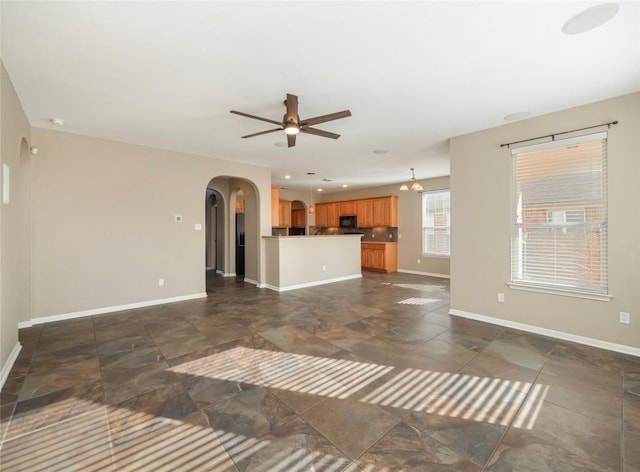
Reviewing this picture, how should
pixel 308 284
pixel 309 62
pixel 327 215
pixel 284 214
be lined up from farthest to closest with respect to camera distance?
pixel 327 215 < pixel 284 214 < pixel 308 284 < pixel 309 62

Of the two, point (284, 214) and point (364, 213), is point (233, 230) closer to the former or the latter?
point (284, 214)

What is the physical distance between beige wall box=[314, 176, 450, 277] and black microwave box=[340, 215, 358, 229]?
1373 mm

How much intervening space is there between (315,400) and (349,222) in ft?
25.7

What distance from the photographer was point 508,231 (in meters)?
3.76

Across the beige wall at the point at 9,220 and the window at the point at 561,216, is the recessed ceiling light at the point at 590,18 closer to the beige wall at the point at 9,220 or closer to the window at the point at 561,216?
the window at the point at 561,216

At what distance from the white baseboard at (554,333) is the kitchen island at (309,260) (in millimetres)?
3176

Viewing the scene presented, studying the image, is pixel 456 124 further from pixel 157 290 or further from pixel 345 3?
A: pixel 157 290

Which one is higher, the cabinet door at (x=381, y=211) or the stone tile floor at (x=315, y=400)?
the cabinet door at (x=381, y=211)

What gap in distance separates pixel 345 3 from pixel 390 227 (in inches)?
293

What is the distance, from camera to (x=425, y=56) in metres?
2.31

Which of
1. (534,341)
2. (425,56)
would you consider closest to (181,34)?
(425,56)

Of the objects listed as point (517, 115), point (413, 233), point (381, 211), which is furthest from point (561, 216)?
point (381, 211)

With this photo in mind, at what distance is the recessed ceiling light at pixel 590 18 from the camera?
1.83 meters

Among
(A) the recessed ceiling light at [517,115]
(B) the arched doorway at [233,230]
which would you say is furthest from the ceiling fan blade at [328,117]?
(B) the arched doorway at [233,230]
